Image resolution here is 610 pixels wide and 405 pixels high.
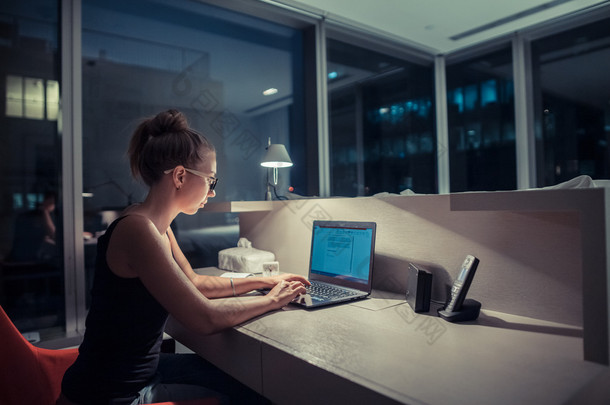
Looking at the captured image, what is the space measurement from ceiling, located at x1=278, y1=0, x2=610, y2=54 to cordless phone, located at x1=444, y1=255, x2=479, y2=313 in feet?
8.63

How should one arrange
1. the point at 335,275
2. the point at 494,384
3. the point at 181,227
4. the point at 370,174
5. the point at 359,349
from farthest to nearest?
the point at 370,174 → the point at 181,227 → the point at 335,275 → the point at 359,349 → the point at 494,384

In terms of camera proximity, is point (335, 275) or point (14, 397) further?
point (335, 275)

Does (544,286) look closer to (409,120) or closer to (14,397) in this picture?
(14,397)

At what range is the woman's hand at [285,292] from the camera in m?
1.28

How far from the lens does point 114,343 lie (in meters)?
1.05

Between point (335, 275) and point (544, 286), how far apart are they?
2.41ft

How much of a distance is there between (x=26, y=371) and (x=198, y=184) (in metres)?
0.74

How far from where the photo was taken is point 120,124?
244 cm

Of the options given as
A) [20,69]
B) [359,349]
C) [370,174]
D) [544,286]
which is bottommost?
[359,349]

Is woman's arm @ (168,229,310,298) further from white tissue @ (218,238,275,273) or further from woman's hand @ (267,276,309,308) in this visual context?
white tissue @ (218,238,275,273)

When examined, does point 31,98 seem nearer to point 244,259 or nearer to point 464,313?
point 244,259

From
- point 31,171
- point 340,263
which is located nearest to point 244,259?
point 340,263

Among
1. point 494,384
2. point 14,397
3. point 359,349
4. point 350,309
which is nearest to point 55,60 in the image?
point 14,397

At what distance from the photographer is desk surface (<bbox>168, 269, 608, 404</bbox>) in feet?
2.38
